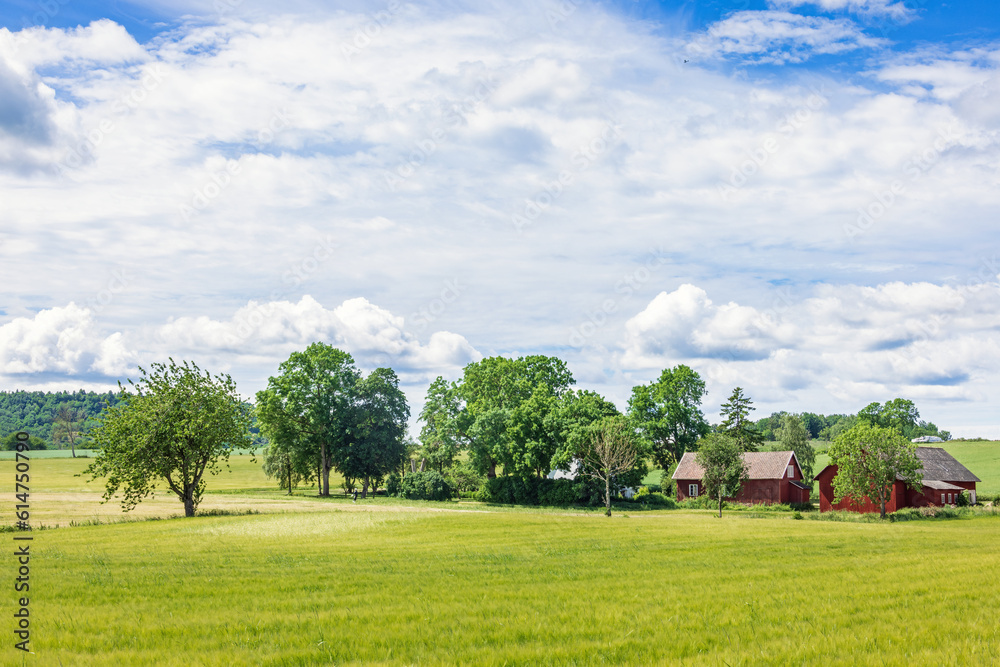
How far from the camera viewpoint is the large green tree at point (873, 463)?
61.3 meters

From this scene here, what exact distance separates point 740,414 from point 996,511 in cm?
3430

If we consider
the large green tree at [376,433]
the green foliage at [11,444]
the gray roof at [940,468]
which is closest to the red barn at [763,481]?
the gray roof at [940,468]

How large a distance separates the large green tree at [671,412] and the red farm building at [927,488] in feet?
54.8

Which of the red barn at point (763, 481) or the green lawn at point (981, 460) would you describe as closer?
the red barn at point (763, 481)

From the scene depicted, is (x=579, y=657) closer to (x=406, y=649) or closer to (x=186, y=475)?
(x=406, y=649)

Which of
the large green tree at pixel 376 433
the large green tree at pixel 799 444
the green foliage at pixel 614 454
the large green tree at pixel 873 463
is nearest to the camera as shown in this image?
the large green tree at pixel 873 463

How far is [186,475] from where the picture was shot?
48.7 meters

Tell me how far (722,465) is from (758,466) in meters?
24.0

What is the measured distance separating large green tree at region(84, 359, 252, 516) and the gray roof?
227 ft

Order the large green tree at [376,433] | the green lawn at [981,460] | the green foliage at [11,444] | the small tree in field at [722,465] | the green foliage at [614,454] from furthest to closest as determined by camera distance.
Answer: the green foliage at [11,444]
the green lawn at [981,460]
the large green tree at [376,433]
the green foliage at [614,454]
the small tree in field at [722,465]

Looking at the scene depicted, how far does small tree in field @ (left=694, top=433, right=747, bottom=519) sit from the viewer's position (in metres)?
59.9

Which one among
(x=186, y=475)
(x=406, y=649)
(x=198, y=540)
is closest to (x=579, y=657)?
(x=406, y=649)

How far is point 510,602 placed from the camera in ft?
47.2

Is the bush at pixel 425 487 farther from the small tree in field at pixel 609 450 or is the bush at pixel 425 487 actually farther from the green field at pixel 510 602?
the green field at pixel 510 602
